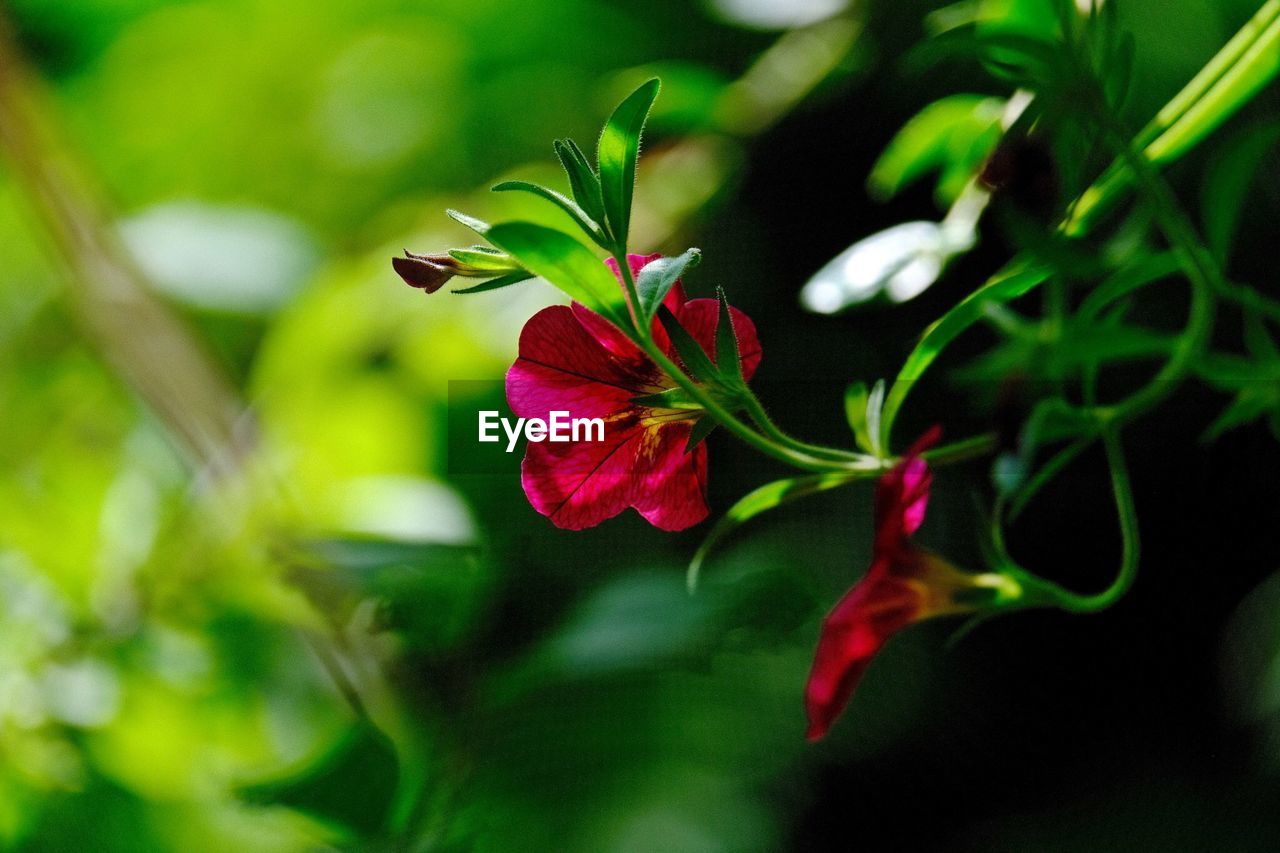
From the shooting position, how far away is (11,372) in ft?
2.56

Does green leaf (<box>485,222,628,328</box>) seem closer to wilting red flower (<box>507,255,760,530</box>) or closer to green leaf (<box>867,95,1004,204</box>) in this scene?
wilting red flower (<box>507,255,760,530</box>)

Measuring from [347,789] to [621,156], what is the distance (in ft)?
0.87

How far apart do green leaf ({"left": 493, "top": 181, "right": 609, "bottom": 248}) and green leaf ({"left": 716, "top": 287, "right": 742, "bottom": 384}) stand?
29 millimetres

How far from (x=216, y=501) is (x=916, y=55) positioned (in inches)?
17.9

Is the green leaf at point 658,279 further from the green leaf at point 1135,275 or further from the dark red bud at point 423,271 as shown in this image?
the green leaf at point 1135,275

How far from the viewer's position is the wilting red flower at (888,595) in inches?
9.3

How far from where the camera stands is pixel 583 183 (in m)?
0.23

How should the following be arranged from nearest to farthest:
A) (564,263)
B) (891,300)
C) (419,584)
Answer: (564,263), (891,300), (419,584)

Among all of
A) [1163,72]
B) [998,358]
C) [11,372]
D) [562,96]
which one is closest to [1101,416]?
[998,358]

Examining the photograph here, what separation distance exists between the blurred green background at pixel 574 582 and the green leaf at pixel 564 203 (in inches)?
4.3

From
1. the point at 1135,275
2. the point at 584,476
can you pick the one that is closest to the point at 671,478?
the point at 584,476

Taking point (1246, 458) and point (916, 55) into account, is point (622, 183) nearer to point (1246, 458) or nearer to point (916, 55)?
point (916, 55)

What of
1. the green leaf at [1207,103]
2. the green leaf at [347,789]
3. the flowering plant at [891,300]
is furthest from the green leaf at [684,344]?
the green leaf at [347,789]

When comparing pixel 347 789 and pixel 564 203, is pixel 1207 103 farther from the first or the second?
pixel 347 789
